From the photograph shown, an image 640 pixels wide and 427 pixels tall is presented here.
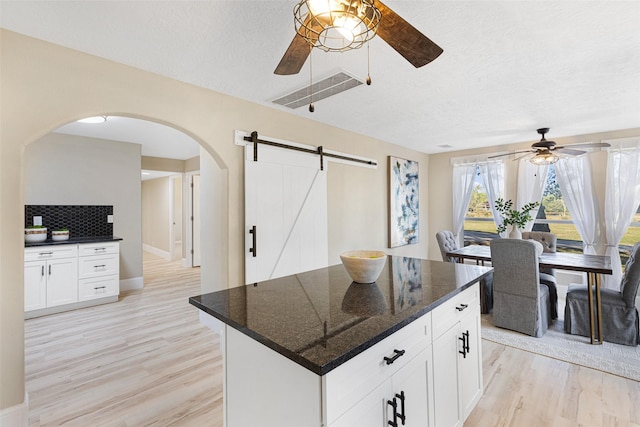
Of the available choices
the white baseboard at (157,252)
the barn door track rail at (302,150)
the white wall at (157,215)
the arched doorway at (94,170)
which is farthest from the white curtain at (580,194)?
the white baseboard at (157,252)

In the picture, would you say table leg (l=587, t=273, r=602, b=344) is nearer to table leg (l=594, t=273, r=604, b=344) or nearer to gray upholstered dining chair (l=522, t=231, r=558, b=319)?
table leg (l=594, t=273, r=604, b=344)

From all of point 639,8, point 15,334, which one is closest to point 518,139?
point 639,8

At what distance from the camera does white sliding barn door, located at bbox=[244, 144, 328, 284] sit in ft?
9.77

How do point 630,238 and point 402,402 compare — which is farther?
point 630,238

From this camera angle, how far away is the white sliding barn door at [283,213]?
2.98m

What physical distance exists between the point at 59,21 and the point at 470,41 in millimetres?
2499

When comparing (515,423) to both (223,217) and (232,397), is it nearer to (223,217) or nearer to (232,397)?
(232,397)

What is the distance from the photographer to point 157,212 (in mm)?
8641

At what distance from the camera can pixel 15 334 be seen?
183 centimetres

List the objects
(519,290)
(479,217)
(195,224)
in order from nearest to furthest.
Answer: (519,290), (479,217), (195,224)

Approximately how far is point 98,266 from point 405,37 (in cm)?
490

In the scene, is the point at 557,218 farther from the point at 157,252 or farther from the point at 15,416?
the point at 157,252

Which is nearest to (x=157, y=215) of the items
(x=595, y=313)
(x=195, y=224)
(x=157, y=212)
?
(x=157, y=212)

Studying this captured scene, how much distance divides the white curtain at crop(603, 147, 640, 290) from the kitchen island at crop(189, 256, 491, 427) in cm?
377
